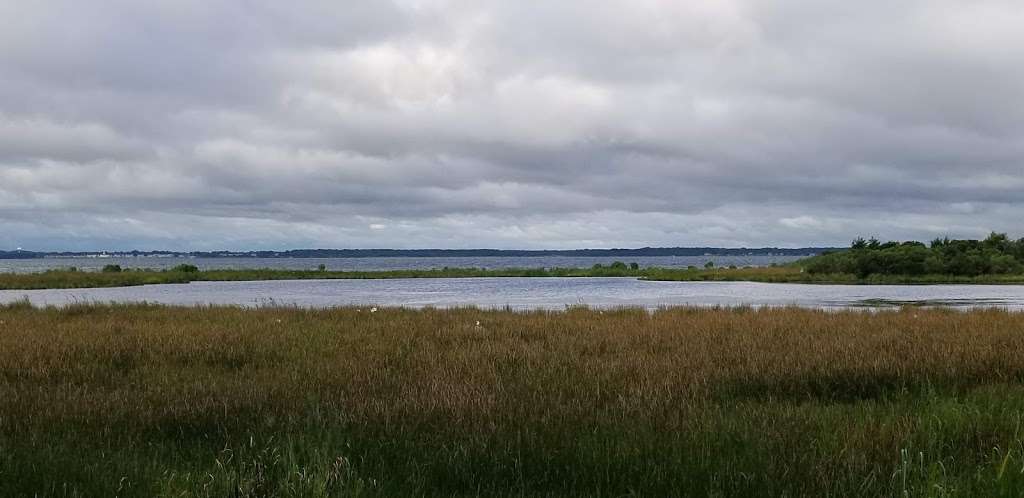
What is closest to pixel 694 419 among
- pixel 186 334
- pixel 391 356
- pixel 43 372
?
pixel 391 356

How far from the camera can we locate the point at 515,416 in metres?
7.98

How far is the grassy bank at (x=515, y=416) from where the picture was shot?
5852 millimetres

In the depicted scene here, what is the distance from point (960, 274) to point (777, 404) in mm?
71876

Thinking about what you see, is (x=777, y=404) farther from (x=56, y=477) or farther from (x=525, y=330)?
(x=525, y=330)

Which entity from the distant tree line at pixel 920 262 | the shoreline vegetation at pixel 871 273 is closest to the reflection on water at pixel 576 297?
the shoreline vegetation at pixel 871 273

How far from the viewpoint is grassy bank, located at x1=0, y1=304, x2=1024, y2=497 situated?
5852mm

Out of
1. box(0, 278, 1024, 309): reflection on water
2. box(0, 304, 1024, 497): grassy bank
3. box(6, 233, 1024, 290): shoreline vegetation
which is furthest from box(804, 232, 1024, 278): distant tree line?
box(0, 304, 1024, 497): grassy bank

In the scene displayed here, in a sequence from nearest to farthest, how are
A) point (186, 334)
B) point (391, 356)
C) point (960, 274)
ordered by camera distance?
point (391, 356)
point (186, 334)
point (960, 274)

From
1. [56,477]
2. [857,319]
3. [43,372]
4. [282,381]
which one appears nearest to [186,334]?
[43,372]

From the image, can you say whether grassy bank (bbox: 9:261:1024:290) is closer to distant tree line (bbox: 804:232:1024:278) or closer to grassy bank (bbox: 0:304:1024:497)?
distant tree line (bbox: 804:232:1024:278)

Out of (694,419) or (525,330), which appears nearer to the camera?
(694,419)

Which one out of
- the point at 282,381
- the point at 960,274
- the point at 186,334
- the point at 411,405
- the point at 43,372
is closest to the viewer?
the point at 411,405

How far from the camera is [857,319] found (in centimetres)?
2122

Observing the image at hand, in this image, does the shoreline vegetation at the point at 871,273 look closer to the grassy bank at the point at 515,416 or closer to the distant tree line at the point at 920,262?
the distant tree line at the point at 920,262
